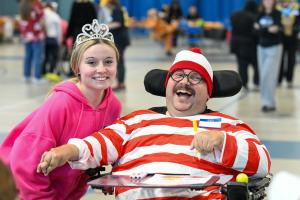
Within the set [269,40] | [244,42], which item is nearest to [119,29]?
[244,42]

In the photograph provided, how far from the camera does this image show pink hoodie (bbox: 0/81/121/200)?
407cm

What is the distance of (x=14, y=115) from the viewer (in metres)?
10.3

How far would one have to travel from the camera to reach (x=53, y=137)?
4102 millimetres

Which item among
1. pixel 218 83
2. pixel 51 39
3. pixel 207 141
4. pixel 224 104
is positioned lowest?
pixel 224 104

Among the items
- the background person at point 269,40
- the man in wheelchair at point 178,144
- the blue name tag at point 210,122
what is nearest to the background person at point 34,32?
the background person at point 269,40

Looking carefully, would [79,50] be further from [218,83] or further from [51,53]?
[51,53]

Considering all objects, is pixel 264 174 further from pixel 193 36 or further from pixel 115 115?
pixel 193 36

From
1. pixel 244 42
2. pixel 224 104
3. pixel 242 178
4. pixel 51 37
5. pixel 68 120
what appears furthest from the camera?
pixel 51 37

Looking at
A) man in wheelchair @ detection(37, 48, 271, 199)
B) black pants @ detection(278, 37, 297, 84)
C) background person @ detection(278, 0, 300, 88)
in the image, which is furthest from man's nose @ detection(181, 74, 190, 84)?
black pants @ detection(278, 37, 297, 84)

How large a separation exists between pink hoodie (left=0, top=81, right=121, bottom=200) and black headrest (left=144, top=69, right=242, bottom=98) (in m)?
0.32

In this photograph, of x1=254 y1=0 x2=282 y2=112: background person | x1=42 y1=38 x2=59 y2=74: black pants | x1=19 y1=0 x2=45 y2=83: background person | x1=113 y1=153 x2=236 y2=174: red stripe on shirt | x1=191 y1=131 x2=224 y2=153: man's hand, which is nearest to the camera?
x1=191 y1=131 x2=224 y2=153: man's hand

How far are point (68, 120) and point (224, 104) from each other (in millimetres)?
7574

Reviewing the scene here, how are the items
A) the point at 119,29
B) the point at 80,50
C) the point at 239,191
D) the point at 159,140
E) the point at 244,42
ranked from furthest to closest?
the point at 244,42
the point at 119,29
the point at 80,50
the point at 159,140
the point at 239,191

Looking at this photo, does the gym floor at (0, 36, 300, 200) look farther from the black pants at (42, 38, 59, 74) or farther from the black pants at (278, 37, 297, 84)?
the black pants at (42, 38, 59, 74)
